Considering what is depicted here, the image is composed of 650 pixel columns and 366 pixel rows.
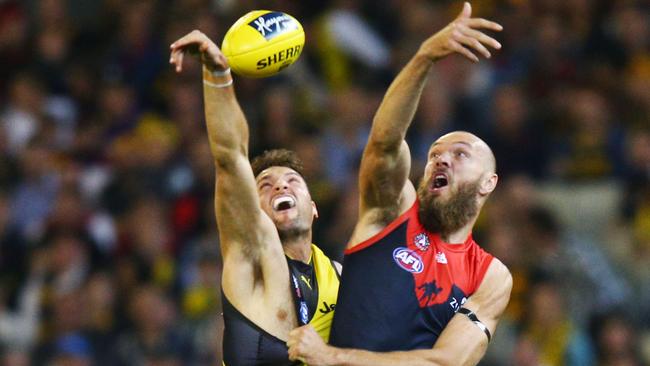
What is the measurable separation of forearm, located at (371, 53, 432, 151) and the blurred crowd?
3.50 meters

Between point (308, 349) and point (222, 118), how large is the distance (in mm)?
1029

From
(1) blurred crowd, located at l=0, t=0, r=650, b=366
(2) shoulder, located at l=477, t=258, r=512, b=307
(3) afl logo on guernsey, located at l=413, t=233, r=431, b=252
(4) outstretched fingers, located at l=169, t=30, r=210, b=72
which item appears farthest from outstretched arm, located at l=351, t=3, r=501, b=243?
(1) blurred crowd, located at l=0, t=0, r=650, b=366

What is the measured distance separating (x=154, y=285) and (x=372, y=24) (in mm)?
2907

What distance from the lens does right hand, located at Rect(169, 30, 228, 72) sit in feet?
19.0

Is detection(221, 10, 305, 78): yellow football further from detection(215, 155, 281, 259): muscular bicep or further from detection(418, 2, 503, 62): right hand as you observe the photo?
detection(418, 2, 503, 62): right hand

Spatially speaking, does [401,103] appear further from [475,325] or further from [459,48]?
[475,325]

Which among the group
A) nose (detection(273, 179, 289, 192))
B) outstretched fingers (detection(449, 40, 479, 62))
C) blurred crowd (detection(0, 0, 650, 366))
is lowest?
blurred crowd (detection(0, 0, 650, 366))

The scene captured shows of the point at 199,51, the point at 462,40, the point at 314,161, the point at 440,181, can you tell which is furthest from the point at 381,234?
the point at 314,161

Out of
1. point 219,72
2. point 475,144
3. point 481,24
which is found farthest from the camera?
point 475,144

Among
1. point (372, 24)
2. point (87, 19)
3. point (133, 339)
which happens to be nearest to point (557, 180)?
point (372, 24)

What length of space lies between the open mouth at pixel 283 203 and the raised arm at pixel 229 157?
313mm

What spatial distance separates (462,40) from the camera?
5773mm

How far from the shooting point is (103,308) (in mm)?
10586

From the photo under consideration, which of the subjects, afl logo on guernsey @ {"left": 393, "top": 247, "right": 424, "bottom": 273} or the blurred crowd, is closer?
afl logo on guernsey @ {"left": 393, "top": 247, "right": 424, "bottom": 273}
